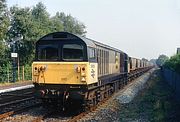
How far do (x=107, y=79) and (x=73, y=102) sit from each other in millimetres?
4426

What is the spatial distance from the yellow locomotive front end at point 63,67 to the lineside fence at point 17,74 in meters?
19.8

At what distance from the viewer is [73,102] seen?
1412 cm

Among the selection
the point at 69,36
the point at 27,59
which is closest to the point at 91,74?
the point at 69,36

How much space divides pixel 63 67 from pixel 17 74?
23.1 meters

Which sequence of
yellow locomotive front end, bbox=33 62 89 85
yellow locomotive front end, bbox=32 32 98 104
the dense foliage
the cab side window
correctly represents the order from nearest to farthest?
yellow locomotive front end, bbox=33 62 89 85 → yellow locomotive front end, bbox=32 32 98 104 → the cab side window → the dense foliage

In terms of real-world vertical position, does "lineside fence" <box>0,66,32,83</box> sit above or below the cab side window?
below

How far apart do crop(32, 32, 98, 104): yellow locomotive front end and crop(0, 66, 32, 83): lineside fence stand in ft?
65.0

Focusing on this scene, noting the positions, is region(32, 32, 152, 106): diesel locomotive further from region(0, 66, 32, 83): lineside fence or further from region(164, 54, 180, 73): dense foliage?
region(0, 66, 32, 83): lineside fence

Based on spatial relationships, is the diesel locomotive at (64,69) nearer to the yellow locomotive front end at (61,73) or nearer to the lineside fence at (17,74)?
the yellow locomotive front end at (61,73)

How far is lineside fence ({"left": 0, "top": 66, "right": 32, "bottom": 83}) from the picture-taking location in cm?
3284

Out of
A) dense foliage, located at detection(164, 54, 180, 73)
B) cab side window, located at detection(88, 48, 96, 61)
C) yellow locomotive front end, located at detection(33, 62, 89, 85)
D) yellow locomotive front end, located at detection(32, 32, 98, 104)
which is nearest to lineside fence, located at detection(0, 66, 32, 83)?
dense foliage, located at detection(164, 54, 180, 73)

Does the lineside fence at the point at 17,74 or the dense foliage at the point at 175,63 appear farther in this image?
the lineside fence at the point at 17,74

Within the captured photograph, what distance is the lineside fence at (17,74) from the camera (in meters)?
32.8

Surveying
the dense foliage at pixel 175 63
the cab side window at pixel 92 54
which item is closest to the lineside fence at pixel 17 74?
the dense foliage at pixel 175 63
